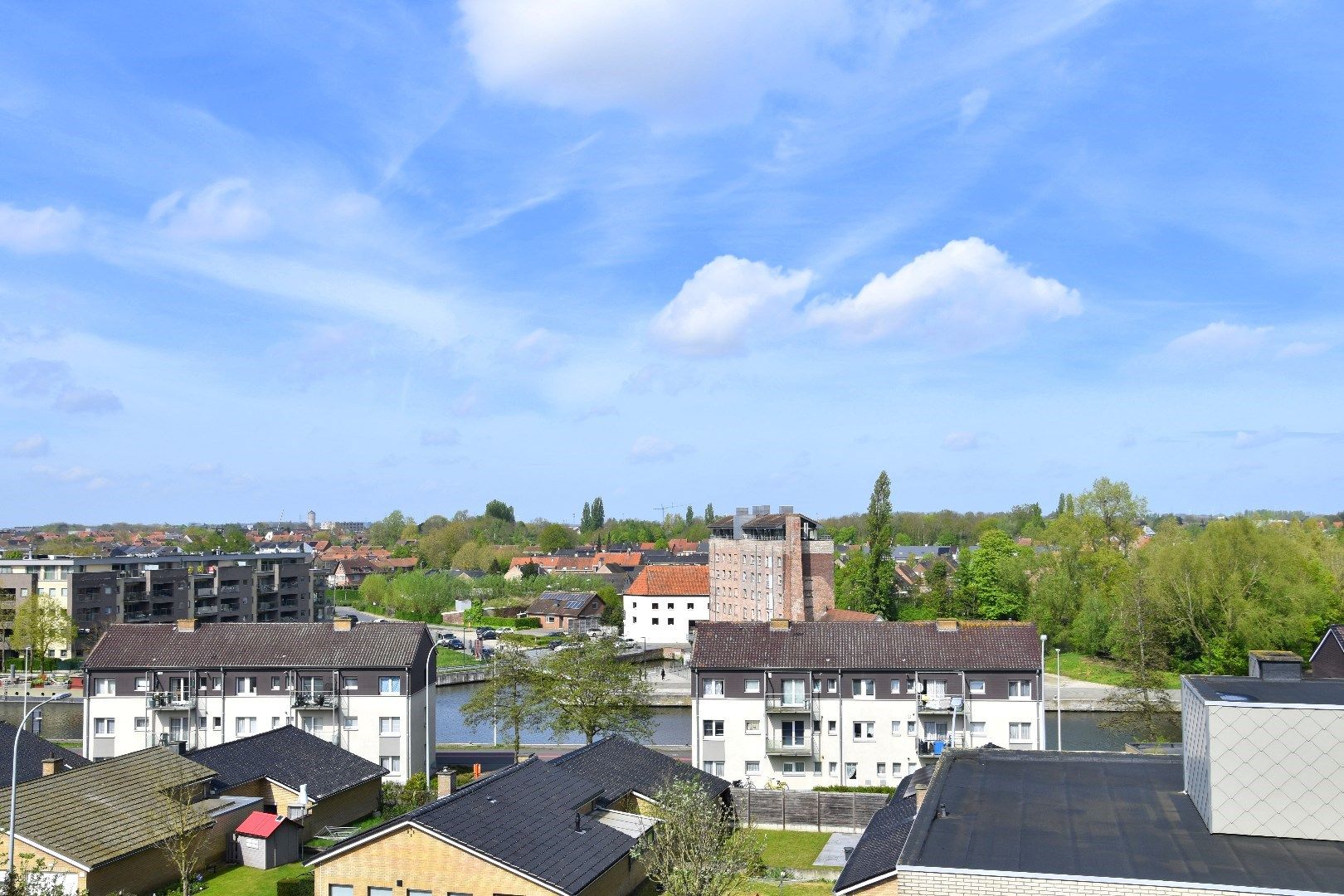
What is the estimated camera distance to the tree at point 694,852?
2073 centimetres

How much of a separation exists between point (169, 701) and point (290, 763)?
486 inches

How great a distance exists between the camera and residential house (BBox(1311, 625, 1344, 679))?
1433 inches

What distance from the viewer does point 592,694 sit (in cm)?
4453

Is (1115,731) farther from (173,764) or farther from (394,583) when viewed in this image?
(394,583)

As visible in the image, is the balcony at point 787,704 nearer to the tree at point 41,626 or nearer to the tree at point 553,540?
the tree at point 41,626

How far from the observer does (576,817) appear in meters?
24.5

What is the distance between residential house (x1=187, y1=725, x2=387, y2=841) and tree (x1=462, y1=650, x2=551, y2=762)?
32.5 ft

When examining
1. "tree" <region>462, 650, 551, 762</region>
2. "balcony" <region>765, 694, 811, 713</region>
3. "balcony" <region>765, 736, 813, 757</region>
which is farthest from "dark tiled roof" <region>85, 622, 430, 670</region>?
"balcony" <region>765, 736, 813, 757</region>

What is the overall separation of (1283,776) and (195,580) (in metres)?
85.6

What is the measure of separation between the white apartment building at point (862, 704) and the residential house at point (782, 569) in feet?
119

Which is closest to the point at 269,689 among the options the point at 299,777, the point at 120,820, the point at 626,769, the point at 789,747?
the point at 299,777

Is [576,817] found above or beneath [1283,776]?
beneath

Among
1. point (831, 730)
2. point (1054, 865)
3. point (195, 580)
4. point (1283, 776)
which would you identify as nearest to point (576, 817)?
point (1054, 865)

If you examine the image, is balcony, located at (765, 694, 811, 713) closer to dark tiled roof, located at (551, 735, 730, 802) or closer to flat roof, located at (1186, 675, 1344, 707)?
dark tiled roof, located at (551, 735, 730, 802)
